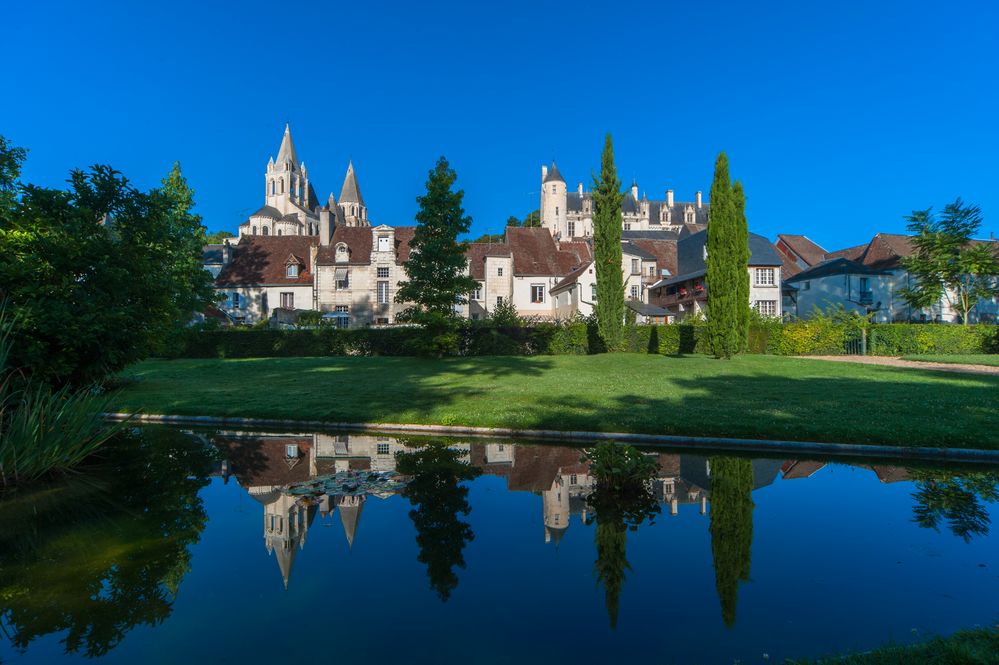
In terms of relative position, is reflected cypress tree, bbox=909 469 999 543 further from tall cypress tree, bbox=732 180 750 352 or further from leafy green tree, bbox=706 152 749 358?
tall cypress tree, bbox=732 180 750 352

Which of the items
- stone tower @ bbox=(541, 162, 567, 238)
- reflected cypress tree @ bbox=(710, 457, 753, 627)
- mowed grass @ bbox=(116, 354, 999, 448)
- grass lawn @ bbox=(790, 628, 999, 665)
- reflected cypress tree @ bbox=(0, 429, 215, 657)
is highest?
stone tower @ bbox=(541, 162, 567, 238)

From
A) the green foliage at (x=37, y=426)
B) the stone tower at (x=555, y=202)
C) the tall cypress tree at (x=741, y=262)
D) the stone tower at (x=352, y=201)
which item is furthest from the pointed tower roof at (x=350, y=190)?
the green foliage at (x=37, y=426)

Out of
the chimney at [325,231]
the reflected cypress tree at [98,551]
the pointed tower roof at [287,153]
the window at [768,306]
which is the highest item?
the pointed tower roof at [287,153]

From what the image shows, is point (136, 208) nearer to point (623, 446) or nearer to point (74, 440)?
point (74, 440)

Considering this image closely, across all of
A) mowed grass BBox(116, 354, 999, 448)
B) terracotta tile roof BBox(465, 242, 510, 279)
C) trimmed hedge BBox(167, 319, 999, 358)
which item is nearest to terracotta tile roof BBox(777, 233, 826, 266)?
trimmed hedge BBox(167, 319, 999, 358)

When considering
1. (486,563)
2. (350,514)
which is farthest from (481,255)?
(486,563)

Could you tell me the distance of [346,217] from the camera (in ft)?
368

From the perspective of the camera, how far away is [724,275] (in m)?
28.4

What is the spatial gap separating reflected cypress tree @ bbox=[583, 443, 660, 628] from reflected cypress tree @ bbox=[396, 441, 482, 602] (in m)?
1.49

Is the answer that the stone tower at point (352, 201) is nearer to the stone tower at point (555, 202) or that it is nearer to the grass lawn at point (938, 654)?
the stone tower at point (555, 202)

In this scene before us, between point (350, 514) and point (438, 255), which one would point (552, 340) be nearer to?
point (438, 255)

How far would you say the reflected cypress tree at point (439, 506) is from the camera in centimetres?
555

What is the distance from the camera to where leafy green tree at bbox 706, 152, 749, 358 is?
93.0 ft

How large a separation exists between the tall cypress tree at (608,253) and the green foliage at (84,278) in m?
22.5
